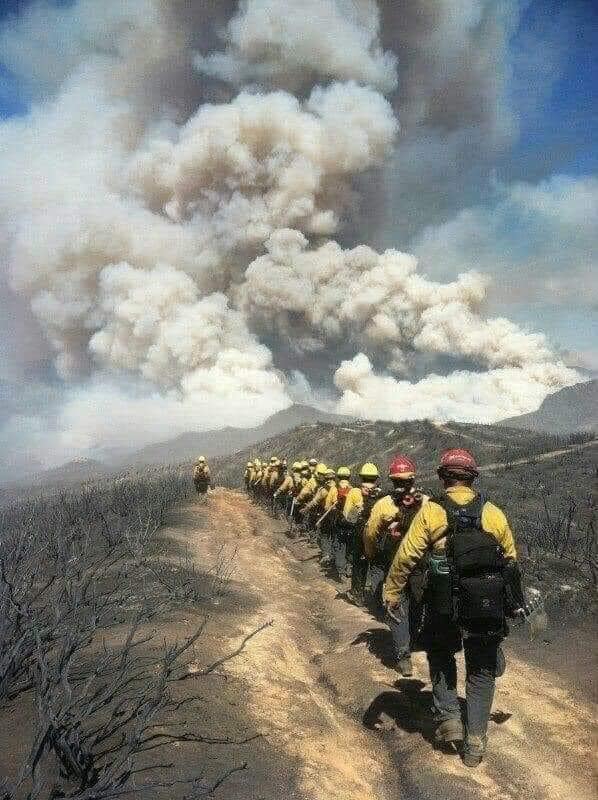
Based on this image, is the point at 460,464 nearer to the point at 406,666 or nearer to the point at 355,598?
the point at 406,666

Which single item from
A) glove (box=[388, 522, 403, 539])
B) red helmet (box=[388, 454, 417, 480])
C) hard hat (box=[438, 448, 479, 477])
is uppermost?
hard hat (box=[438, 448, 479, 477])

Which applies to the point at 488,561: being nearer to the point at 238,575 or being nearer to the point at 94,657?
the point at 94,657

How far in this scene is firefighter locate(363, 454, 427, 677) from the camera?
5.73m

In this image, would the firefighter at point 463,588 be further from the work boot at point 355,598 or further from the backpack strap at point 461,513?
the work boot at point 355,598

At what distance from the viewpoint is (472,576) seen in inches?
151

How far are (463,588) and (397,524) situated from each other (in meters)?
2.16

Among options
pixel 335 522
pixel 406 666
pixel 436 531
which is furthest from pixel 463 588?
pixel 335 522

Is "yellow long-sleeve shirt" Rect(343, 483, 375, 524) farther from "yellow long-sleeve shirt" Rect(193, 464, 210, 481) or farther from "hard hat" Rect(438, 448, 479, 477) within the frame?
"yellow long-sleeve shirt" Rect(193, 464, 210, 481)

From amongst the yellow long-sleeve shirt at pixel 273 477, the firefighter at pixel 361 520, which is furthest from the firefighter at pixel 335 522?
the yellow long-sleeve shirt at pixel 273 477

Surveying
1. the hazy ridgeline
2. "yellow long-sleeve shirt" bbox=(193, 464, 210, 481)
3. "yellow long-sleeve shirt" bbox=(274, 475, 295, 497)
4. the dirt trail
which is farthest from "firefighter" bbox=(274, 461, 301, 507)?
the hazy ridgeline

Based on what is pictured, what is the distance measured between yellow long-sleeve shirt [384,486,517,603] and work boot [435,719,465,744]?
1164 mm

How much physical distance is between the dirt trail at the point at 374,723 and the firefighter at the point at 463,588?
335 millimetres

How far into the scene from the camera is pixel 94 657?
→ 4941 mm

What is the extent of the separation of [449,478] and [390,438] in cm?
6040
